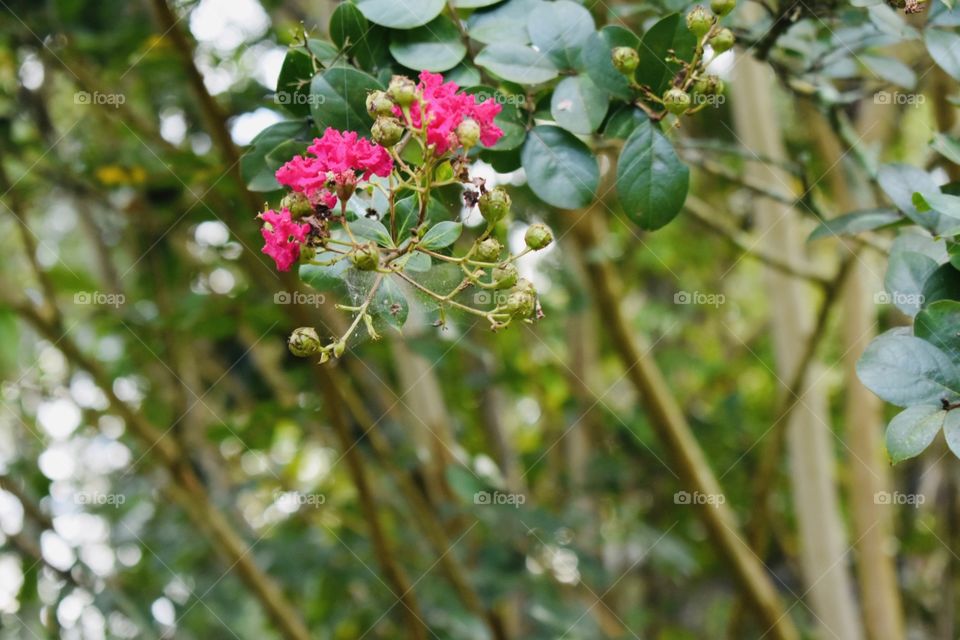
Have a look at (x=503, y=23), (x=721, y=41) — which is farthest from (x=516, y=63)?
(x=721, y=41)

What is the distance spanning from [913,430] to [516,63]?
372 millimetres

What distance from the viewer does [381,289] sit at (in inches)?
24.2

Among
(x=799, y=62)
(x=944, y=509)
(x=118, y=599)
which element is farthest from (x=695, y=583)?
(x=799, y=62)

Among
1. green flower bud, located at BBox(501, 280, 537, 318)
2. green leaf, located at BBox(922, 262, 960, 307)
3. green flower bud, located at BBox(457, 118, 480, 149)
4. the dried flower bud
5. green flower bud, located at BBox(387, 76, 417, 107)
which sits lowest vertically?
green leaf, located at BBox(922, 262, 960, 307)

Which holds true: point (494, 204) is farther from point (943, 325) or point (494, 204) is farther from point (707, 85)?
point (943, 325)

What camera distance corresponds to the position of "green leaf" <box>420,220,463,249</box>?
60 centimetres

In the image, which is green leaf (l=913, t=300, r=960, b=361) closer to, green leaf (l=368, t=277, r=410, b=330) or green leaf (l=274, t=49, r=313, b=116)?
green leaf (l=368, t=277, r=410, b=330)

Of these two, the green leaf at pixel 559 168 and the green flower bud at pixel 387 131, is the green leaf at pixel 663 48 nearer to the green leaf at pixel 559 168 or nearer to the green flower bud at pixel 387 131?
the green leaf at pixel 559 168

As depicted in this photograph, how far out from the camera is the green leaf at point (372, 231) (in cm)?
61

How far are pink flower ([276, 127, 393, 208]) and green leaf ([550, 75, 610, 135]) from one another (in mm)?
158

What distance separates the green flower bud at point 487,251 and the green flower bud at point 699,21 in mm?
204

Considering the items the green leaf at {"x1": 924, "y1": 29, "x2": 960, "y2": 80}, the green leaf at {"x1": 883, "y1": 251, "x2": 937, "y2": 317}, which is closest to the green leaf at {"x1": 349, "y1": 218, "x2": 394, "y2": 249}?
the green leaf at {"x1": 883, "y1": 251, "x2": 937, "y2": 317}

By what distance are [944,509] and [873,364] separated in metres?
1.79

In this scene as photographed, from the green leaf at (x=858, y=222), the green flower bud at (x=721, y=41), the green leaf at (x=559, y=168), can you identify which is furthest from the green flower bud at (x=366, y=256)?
the green leaf at (x=858, y=222)
